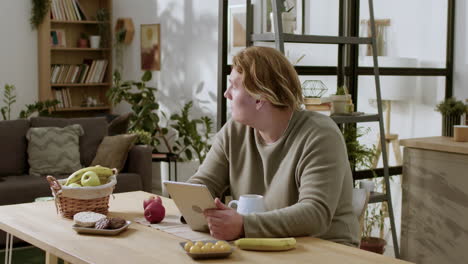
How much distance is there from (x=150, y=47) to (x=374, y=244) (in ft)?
12.9

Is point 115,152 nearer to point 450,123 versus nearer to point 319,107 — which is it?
point 319,107

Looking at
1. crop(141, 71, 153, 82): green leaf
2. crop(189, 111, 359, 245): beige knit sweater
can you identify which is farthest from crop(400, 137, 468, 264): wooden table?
crop(141, 71, 153, 82): green leaf

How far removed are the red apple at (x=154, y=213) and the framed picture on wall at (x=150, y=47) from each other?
518 cm

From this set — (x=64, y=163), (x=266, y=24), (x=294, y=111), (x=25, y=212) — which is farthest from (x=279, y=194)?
(x=64, y=163)

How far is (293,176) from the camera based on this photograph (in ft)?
7.45

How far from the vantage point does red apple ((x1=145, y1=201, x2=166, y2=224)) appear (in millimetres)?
2234

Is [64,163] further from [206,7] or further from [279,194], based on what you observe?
[279,194]

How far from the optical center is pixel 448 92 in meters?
4.88

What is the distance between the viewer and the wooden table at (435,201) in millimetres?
3734

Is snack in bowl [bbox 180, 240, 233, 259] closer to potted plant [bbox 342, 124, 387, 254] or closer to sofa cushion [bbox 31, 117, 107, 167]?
potted plant [bbox 342, 124, 387, 254]

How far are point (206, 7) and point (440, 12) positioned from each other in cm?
257

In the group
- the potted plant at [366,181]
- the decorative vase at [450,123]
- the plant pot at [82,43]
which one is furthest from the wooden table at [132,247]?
the plant pot at [82,43]

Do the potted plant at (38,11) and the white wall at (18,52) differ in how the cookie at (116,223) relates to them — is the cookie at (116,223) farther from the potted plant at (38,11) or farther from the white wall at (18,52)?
the potted plant at (38,11)

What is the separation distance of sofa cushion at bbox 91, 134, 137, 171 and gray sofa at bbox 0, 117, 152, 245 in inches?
3.7
